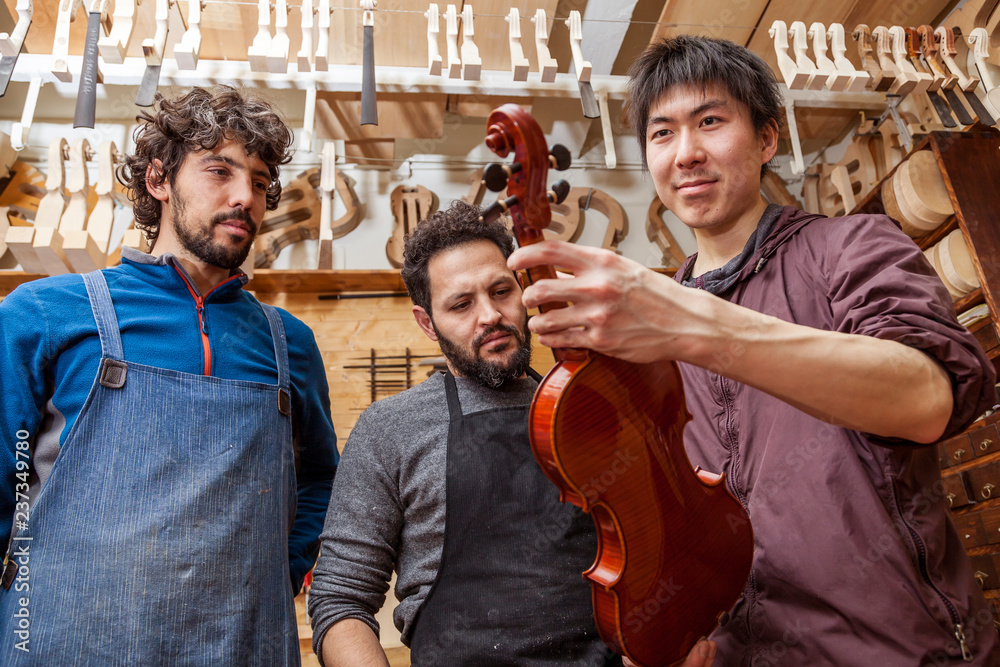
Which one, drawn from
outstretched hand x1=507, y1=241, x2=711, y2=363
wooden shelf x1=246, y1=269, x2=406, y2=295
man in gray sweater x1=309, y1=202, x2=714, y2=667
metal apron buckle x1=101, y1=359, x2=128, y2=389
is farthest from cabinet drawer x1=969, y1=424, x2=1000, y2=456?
metal apron buckle x1=101, y1=359, x2=128, y2=389

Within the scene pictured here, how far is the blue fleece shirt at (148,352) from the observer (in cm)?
162

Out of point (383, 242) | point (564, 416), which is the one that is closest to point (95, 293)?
point (564, 416)

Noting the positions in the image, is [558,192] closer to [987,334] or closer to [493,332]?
[493,332]

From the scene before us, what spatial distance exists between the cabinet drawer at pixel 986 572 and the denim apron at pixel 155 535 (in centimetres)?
262

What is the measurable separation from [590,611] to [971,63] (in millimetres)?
4174

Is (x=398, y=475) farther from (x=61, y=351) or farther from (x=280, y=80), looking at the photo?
(x=280, y=80)

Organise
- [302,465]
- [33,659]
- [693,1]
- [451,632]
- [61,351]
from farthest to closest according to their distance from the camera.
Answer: [693,1] → [302,465] → [61,351] → [451,632] → [33,659]

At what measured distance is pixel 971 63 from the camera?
3980 mm

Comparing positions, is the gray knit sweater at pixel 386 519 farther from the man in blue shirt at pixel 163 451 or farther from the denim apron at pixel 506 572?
the man in blue shirt at pixel 163 451

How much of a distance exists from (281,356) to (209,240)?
15.2 inches

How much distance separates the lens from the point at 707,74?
5.44 ft

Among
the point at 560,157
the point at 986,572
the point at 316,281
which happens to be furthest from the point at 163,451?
the point at 986,572

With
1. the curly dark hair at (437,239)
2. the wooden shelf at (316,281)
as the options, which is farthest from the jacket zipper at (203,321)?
the wooden shelf at (316,281)

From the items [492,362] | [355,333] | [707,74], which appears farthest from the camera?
[355,333]
